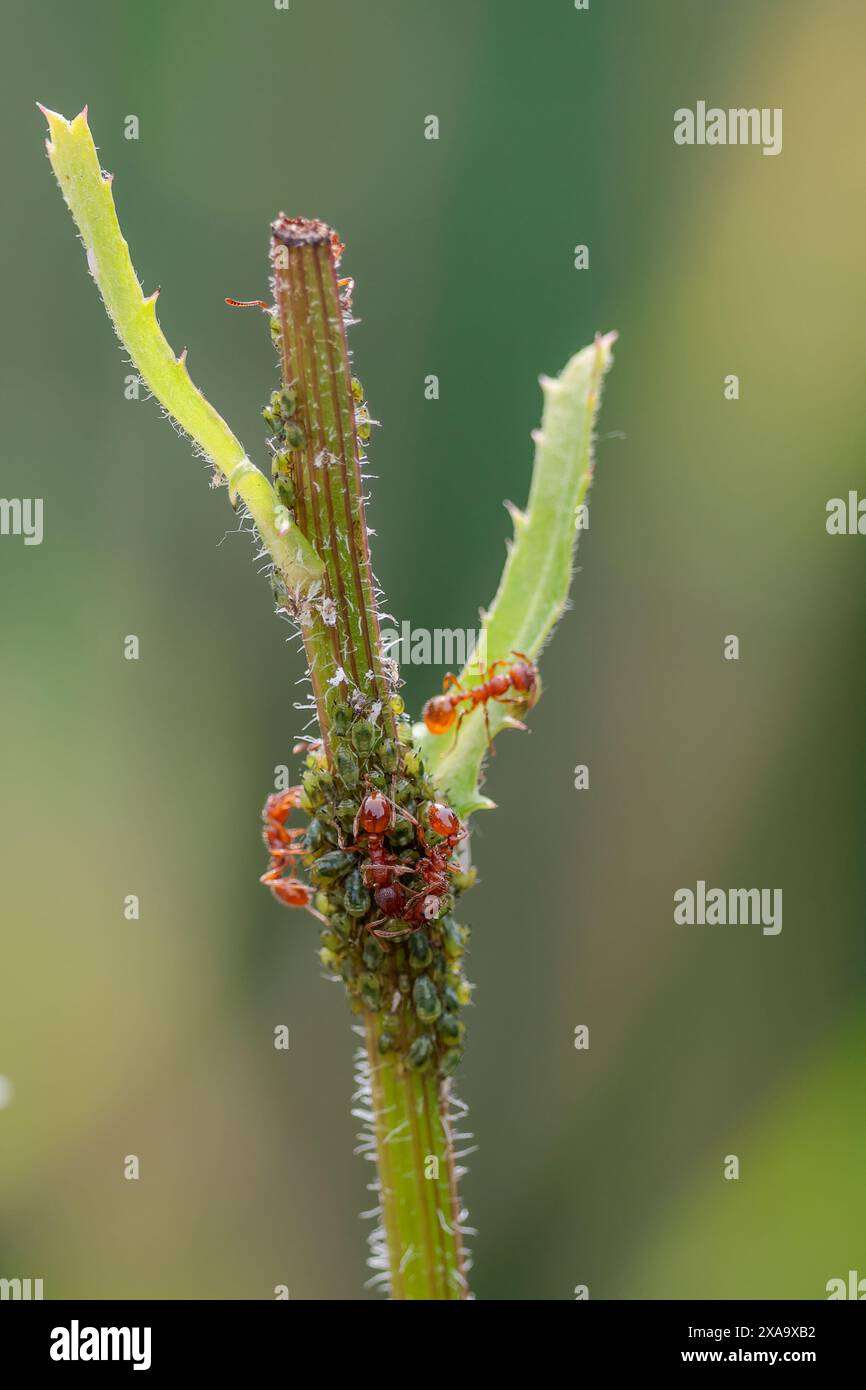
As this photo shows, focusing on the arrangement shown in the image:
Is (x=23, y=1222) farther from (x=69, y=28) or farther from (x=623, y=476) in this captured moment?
(x=69, y=28)

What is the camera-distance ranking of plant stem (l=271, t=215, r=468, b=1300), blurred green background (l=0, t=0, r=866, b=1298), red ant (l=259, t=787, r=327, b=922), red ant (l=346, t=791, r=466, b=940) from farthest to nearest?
blurred green background (l=0, t=0, r=866, b=1298), red ant (l=259, t=787, r=327, b=922), red ant (l=346, t=791, r=466, b=940), plant stem (l=271, t=215, r=468, b=1300)

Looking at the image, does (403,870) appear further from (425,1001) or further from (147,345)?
(147,345)

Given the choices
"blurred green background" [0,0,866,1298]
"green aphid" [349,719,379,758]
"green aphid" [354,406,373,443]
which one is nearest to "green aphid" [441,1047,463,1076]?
"green aphid" [349,719,379,758]

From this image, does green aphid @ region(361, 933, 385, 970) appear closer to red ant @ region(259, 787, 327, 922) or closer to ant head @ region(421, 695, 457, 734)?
red ant @ region(259, 787, 327, 922)

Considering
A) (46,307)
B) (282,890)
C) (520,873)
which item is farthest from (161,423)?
(282,890)

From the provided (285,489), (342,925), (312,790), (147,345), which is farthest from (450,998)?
(147,345)

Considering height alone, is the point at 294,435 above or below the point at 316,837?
above
